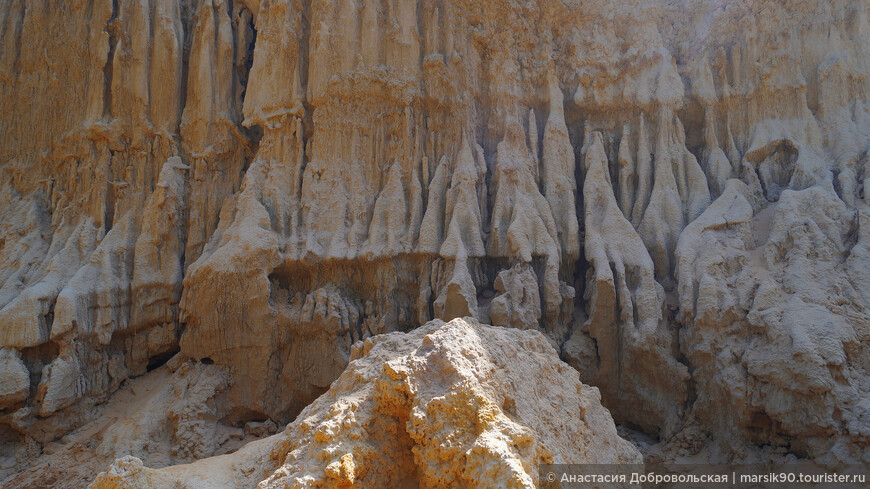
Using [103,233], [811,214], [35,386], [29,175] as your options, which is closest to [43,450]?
[35,386]

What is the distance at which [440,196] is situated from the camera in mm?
11578

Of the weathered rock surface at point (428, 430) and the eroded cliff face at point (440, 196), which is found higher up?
the eroded cliff face at point (440, 196)

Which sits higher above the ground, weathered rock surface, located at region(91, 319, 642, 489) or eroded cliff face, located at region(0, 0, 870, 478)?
eroded cliff face, located at region(0, 0, 870, 478)

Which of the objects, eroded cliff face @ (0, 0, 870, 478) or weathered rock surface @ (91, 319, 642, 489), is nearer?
weathered rock surface @ (91, 319, 642, 489)

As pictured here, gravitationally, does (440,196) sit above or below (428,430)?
above

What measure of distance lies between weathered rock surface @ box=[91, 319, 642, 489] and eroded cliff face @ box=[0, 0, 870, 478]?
4122mm

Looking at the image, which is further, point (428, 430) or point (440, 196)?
point (440, 196)

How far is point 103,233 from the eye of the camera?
506 inches

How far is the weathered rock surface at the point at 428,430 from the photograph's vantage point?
4.49m

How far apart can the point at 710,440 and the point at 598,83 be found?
7.61 m

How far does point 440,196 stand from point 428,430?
7344mm

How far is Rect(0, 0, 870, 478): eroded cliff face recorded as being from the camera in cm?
991

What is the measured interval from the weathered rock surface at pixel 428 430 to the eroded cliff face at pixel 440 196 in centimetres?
412

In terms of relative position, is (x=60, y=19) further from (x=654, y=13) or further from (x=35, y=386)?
(x=654, y=13)
